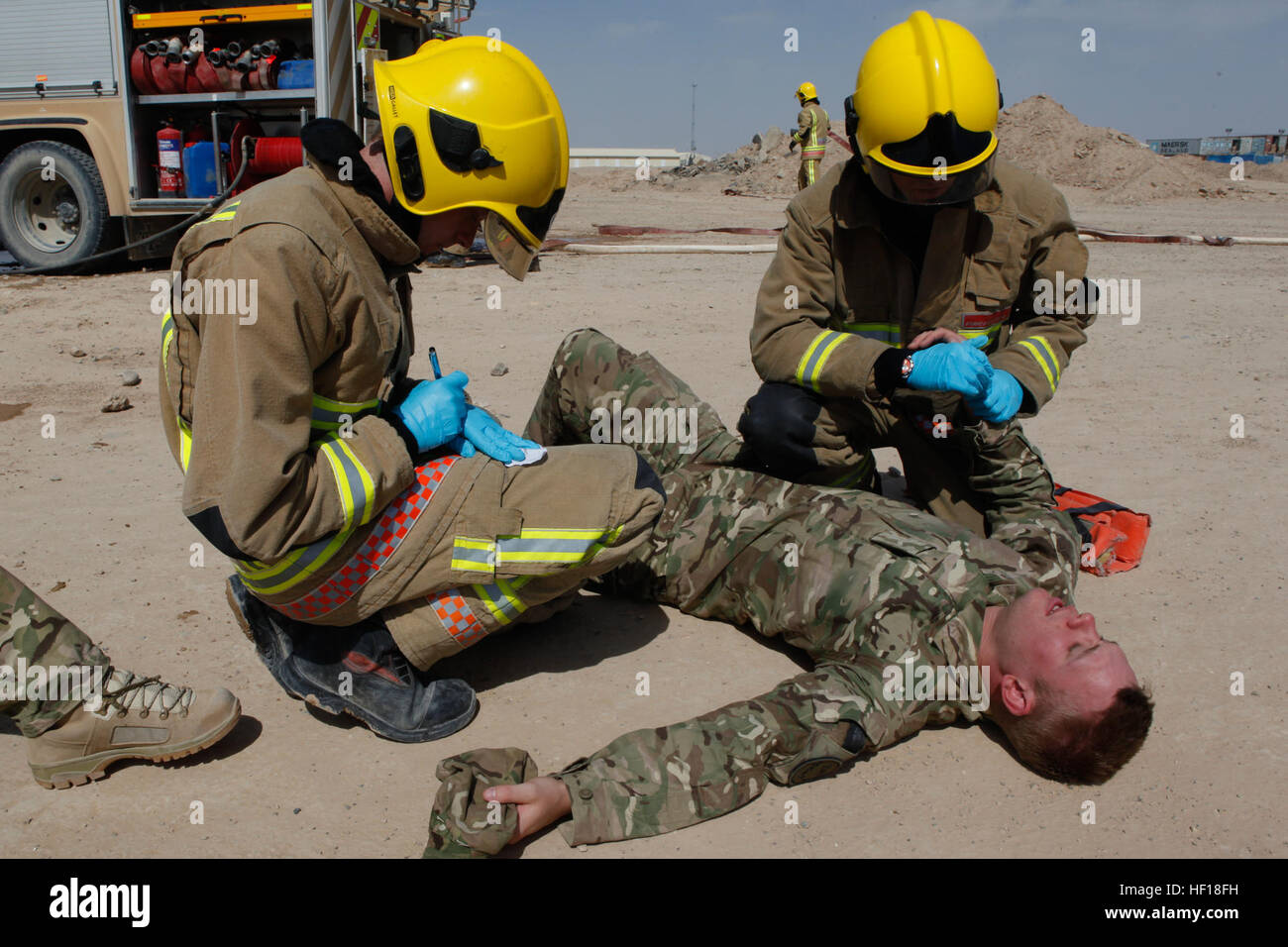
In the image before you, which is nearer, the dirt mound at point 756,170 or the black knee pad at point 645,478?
the black knee pad at point 645,478

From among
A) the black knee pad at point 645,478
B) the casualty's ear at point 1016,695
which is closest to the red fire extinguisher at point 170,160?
the black knee pad at point 645,478

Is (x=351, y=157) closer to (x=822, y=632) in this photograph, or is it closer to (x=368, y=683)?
(x=368, y=683)

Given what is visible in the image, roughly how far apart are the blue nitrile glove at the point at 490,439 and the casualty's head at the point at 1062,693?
4.63 ft

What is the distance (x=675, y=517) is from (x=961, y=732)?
1081 mm

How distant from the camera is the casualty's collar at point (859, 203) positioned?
361 cm

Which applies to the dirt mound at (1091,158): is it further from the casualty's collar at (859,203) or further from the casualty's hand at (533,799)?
the casualty's hand at (533,799)

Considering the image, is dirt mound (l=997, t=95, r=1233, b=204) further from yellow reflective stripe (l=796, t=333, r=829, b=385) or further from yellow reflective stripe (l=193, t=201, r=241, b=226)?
yellow reflective stripe (l=193, t=201, r=241, b=226)

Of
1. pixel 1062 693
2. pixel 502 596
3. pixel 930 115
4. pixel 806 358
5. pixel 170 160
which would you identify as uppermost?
pixel 170 160

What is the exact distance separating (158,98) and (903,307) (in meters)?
7.45

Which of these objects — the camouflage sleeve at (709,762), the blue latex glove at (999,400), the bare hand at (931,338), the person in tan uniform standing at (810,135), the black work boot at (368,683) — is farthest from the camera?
the person in tan uniform standing at (810,135)

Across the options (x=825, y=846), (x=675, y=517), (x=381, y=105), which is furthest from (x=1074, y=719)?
(x=381, y=105)

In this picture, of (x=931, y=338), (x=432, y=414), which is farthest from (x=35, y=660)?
(x=931, y=338)

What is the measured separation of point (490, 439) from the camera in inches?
108

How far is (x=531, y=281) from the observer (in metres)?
8.84
